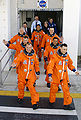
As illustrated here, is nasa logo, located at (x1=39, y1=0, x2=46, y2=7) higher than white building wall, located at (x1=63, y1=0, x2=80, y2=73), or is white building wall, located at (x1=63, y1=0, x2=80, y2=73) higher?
nasa logo, located at (x1=39, y1=0, x2=46, y2=7)

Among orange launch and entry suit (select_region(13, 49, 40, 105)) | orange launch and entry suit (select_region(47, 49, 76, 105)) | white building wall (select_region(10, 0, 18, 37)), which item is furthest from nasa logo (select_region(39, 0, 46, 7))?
orange launch and entry suit (select_region(47, 49, 76, 105))

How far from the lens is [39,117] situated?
458cm

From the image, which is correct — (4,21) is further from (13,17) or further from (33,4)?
(33,4)

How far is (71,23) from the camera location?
755 cm

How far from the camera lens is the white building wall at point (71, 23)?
7.43 meters

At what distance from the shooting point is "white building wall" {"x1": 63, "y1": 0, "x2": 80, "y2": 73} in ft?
24.4

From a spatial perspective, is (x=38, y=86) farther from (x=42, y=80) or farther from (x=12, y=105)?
(x=12, y=105)

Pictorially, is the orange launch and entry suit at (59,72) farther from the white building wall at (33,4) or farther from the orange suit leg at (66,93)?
the white building wall at (33,4)

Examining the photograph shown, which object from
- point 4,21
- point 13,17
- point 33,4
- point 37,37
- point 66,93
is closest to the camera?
point 66,93

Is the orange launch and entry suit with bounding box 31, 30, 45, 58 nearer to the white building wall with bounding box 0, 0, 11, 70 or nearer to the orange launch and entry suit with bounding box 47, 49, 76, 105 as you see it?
the white building wall with bounding box 0, 0, 11, 70

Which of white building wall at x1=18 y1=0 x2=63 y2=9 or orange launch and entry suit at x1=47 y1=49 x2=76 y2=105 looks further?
white building wall at x1=18 y1=0 x2=63 y2=9

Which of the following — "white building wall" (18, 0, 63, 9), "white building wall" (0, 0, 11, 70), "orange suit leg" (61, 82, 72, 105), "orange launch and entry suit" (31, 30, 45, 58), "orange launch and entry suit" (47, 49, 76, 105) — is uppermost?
"white building wall" (18, 0, 63, 9)

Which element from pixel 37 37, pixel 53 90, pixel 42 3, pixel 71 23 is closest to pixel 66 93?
pixel 53 90

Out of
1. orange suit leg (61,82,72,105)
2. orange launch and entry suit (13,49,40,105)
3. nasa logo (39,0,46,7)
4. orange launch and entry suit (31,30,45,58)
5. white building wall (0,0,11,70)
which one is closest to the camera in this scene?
orange suit leg (61,82,72,105)
